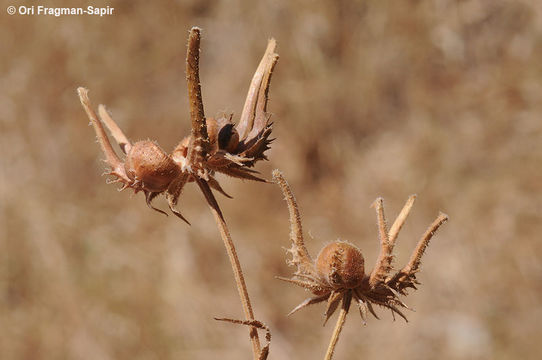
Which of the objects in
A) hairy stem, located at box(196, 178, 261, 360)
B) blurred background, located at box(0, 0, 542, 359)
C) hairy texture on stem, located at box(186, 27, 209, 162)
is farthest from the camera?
blurred background, located at box(0, 0, 542, 359)

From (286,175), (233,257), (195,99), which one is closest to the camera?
(195,99)

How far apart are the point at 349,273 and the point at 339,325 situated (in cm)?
12

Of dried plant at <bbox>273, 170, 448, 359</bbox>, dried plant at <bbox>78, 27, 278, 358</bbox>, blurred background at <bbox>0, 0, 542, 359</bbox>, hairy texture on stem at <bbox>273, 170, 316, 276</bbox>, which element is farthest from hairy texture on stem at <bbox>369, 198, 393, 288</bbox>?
blurred background at <bbox>0, 0, 542, 359</bbox>

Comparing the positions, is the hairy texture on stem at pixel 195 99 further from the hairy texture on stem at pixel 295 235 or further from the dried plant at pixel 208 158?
the hairy texture on stem at pixel 295 235

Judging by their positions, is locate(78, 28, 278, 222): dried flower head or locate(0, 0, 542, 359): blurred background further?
locate(0, 0, 542, 359): blurred background

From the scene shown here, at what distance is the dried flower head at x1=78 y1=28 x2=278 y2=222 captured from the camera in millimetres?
1263

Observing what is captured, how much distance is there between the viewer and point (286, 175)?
702cm

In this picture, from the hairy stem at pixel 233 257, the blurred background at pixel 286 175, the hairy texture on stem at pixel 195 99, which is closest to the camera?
the hairy texture on stem at pixel 195 99

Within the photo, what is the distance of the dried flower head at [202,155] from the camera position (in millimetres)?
1263

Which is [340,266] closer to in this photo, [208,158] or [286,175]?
[208,158]

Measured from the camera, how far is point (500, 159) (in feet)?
21.6

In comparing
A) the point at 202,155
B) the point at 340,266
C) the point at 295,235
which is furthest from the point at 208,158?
the point at 340,266

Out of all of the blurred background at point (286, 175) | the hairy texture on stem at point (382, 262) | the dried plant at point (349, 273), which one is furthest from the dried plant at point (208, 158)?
the blurred background at point (286, 175)

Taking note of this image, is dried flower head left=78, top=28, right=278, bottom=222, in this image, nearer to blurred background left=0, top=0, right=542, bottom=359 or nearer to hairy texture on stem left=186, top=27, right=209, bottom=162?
hairy texture on stem left=186, top=27, right=209, bottom=162
